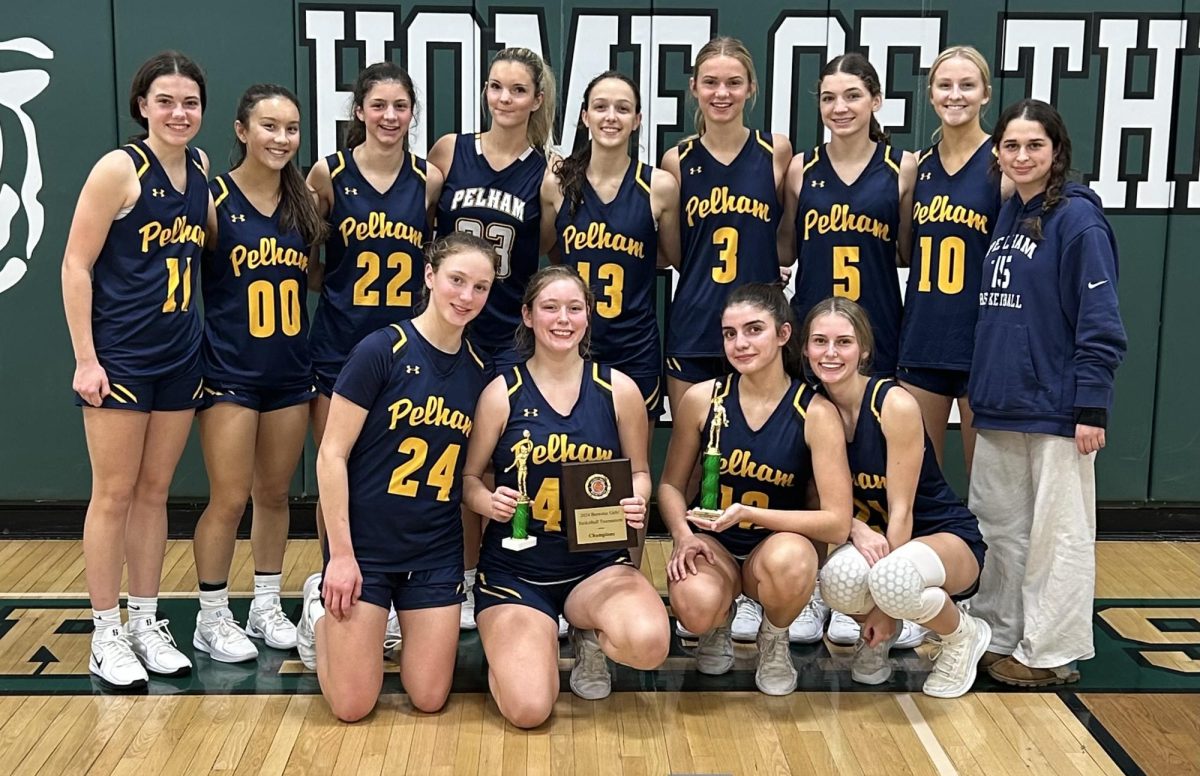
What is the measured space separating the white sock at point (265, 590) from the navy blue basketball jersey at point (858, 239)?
195 cm

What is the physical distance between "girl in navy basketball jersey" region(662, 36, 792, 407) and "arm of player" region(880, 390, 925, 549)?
2.14ft

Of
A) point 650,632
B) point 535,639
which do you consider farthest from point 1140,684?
point 535,639

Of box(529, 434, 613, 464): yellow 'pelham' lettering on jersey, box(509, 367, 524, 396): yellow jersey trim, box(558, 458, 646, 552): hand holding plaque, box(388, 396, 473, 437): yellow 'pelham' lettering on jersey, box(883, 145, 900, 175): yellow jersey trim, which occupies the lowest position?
box(558, 458, 646, 552): hand holding plaque

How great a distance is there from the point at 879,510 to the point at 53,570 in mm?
3090

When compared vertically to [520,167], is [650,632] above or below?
below

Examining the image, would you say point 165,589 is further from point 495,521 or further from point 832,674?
point 832,674

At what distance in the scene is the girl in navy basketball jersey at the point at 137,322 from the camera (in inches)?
137

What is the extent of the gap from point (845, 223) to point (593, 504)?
4.22 ft

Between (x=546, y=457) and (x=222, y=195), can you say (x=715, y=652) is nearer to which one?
(x=546, y=457)

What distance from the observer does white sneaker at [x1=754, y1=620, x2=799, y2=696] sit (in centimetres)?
366

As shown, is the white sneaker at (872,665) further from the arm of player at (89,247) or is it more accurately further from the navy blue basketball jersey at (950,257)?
the arm of player at (89,247)

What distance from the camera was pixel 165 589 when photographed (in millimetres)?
4551

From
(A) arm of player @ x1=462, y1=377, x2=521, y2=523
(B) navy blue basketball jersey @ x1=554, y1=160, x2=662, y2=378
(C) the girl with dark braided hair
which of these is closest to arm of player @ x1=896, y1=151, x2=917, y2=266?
(C) the girl with dark braided hair

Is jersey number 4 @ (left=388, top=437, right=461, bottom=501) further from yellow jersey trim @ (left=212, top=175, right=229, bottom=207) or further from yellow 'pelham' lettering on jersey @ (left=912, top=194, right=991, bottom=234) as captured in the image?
yellow 'pelham' lettering on jersey @ (left=912, top=194, right=991, bottom=234)
